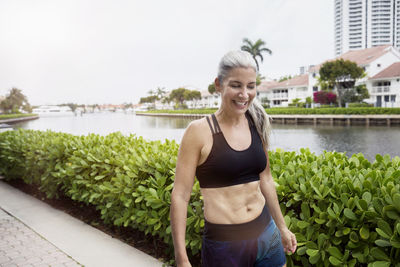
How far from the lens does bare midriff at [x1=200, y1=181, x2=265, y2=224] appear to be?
179 cm

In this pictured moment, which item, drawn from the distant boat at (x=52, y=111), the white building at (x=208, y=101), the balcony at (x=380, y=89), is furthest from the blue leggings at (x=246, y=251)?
the distant boat at (x=52, y=111)

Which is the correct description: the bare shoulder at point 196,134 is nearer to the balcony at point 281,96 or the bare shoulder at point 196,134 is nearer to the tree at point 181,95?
the balcony at point 281,96

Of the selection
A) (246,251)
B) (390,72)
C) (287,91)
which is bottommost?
(246,251)

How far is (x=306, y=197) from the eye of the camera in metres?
2.86

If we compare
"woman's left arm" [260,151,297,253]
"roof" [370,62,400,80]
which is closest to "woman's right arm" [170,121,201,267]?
"woman's left arm" [260,151,297,253]

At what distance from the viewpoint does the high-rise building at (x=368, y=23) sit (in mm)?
117875

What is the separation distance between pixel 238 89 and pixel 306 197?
1495 millimetres

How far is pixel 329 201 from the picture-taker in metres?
2.70

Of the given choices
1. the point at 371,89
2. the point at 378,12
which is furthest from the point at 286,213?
the point at 378,12

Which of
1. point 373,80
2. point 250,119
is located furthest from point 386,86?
point 250,119

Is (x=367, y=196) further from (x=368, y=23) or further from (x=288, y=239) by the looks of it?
(x=368, y=23)

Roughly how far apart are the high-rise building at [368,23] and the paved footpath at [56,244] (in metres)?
127

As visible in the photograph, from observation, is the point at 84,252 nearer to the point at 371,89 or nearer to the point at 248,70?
the point at 248,70

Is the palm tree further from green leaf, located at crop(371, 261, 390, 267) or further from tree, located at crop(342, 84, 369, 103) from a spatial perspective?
green leaf, located at crop(371, 261, 390, 267)
